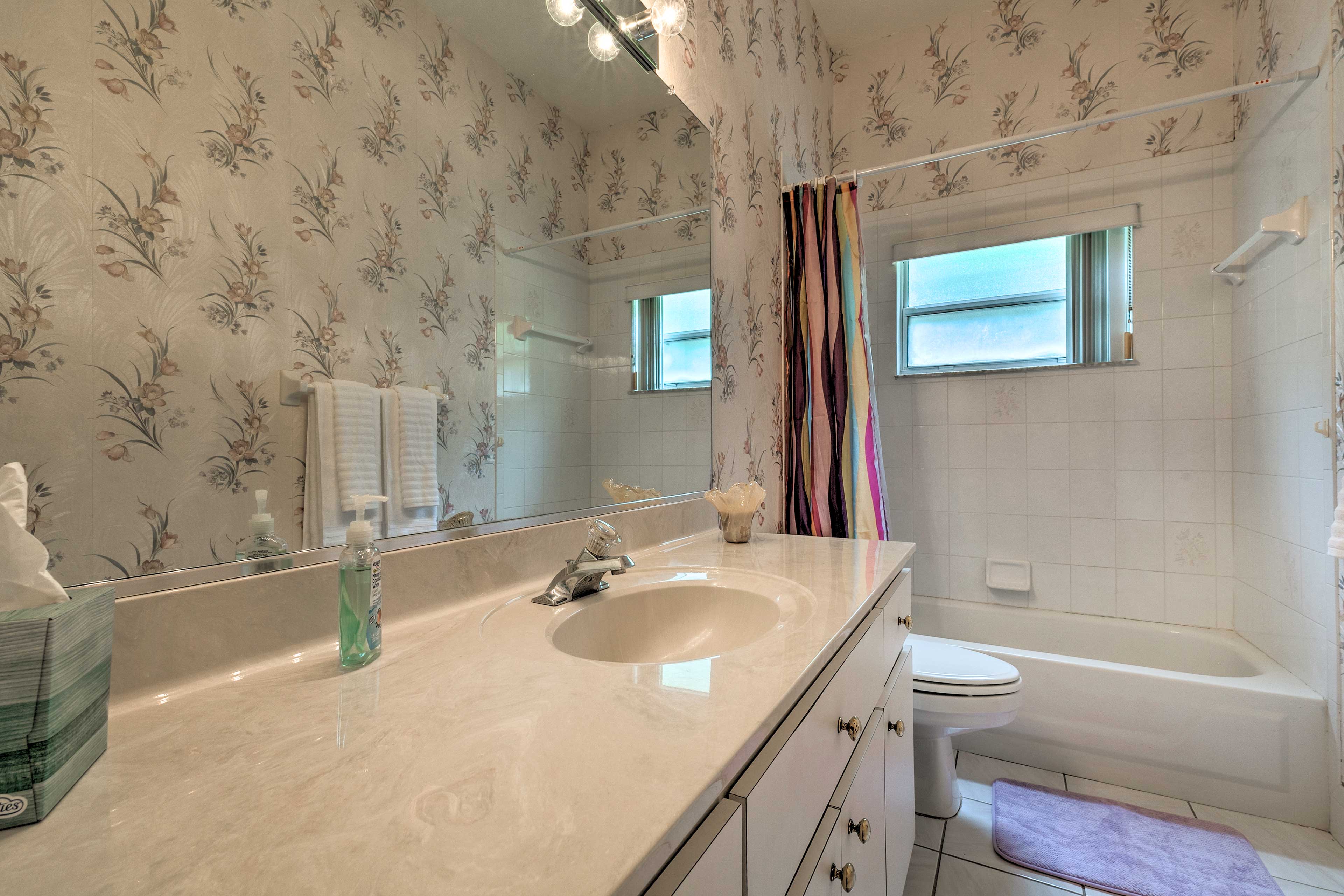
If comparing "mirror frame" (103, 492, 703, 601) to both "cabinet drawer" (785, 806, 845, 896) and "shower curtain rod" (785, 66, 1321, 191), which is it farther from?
"shower curtain rod" (785, 66, 1321, 191)

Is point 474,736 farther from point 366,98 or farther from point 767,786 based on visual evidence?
point 366,98

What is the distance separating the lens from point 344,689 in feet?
1.94

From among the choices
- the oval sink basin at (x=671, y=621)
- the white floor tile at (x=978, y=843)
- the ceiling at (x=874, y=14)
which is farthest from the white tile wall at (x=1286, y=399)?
the oval sink basin at (x=671, y=621)

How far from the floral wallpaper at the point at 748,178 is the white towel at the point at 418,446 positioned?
902mm

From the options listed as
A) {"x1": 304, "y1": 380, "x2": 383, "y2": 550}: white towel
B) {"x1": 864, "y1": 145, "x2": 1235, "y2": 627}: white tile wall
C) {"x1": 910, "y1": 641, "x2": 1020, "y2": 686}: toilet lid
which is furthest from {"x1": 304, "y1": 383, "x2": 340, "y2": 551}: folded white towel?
{"x1": 864, "y1": 145, "x2": 1235, "y2": 627}: white tile wall

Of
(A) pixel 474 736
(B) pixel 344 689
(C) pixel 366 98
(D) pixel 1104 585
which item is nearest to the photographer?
(A) pixel 474 736

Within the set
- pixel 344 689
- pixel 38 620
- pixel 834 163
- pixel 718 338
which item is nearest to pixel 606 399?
pixel 718 338

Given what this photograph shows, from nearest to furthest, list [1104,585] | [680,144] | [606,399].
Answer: [606,399] < [680,144] < [1104,585]

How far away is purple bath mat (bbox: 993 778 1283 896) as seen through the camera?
4.67ft

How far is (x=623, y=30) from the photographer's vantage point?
1260mm

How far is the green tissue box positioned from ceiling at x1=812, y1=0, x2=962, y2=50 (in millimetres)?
2923

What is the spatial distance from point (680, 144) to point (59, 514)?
1356mm

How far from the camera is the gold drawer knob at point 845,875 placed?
761 mm

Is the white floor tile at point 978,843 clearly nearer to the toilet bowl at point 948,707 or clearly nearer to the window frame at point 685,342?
the toilet bowl at point 948,707
